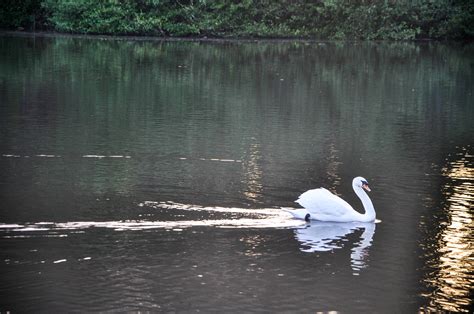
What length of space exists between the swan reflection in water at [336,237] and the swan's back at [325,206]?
0.14m

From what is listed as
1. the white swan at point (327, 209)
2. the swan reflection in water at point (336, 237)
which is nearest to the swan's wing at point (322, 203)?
the white swan at point (327, 209)

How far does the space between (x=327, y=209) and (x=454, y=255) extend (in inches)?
92.9

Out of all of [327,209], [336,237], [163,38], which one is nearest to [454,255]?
[336,237]

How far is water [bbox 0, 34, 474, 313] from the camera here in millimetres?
12336

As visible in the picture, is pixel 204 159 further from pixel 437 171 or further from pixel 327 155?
pixel 437 171

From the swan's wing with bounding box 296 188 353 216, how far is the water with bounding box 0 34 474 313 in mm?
245

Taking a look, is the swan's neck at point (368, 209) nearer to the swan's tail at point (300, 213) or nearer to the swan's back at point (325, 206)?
the swan's back at point (325, 206)

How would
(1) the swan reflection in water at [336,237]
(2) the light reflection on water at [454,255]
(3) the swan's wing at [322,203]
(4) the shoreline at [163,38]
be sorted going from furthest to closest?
(4) the shoreline at [163,38] < (3) the swan's wing at [322,203] < (1) the swan reflection in water at [336,237] < (2) the light reflection on water at [454,255]

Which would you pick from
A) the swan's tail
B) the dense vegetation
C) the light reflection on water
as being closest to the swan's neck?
the swan's tail

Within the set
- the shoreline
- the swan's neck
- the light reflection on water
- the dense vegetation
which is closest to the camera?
the light reflection on water

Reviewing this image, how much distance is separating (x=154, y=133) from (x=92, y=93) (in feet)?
28.0

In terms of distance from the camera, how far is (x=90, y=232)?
14.4 metres

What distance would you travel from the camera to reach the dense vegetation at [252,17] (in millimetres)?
60719

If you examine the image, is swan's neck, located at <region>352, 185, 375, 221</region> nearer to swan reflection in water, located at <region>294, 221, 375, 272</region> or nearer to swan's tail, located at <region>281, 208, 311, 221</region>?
swan reflection in water, located at <region>294, 221, 375, 272</region>
